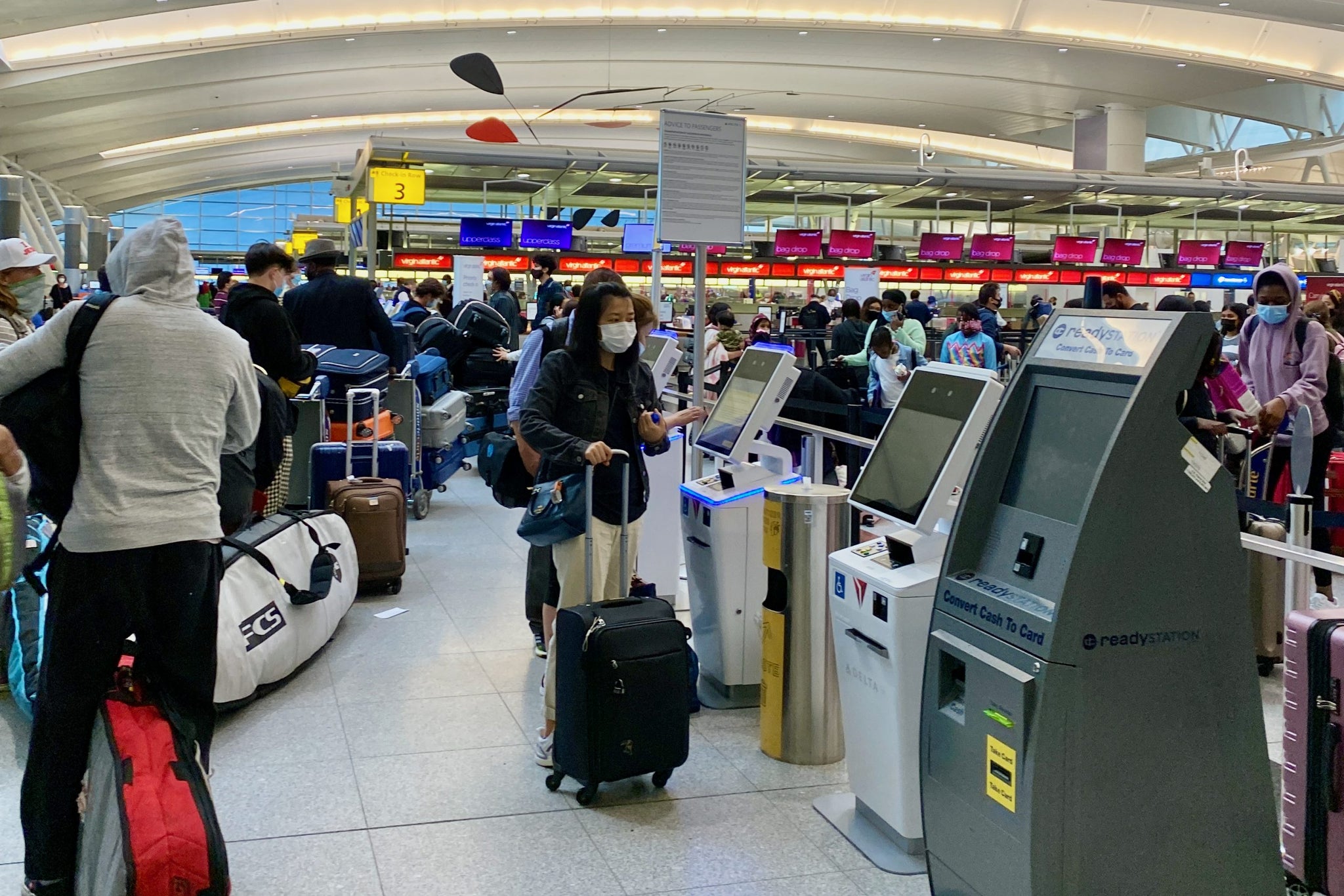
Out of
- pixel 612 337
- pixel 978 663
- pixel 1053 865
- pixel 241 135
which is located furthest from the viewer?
pixel 241 135

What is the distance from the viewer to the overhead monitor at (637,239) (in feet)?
73.5

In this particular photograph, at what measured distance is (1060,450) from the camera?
2109mm

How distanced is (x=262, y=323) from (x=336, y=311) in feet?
6.09

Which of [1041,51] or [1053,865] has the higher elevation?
[1041,51]

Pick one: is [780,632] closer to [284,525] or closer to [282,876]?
[282,876]

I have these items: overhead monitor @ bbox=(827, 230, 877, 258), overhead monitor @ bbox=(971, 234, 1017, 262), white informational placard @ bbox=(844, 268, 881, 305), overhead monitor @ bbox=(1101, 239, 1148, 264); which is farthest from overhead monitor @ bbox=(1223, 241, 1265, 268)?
white informational placard @ bbox=(844, 268, 881, 305)

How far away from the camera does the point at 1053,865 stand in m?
2.00

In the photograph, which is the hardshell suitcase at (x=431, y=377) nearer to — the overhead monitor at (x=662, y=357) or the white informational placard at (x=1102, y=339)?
the overhead monitor at (x=662, y=357)

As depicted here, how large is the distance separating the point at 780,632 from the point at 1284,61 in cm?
2083

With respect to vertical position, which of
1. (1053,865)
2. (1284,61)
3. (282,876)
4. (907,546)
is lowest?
(282,876)

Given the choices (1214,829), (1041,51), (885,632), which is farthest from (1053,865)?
(1041,51)

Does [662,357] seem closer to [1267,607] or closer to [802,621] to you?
[802,621]

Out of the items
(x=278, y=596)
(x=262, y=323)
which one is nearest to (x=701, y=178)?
(x=262, y=323)

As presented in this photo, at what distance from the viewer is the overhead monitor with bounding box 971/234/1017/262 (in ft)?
76.3
